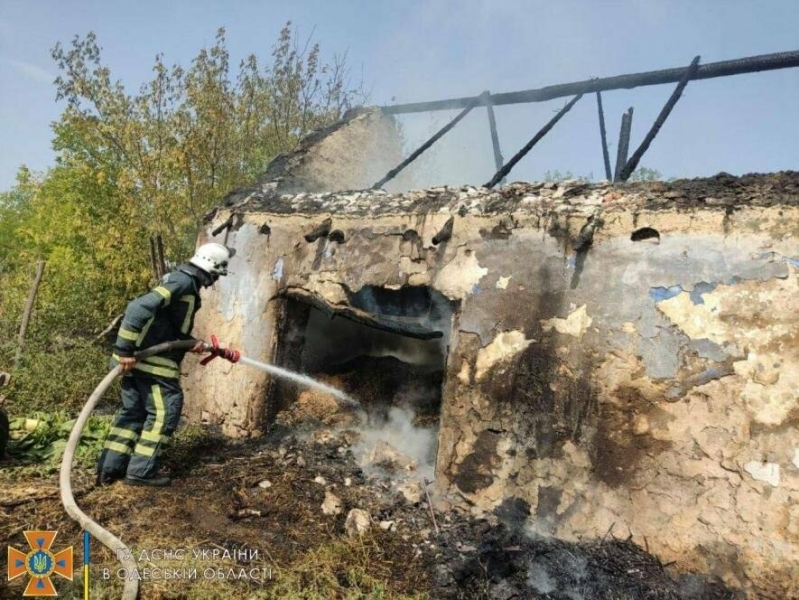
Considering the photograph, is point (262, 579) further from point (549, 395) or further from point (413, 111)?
point (413, 111)

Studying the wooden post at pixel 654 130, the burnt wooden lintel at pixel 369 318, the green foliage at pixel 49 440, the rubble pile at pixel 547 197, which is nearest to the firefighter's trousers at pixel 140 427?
the green foliage at pixel 49 440

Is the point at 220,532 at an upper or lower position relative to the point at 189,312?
lower

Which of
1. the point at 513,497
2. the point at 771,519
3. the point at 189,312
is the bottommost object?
the point at 513,497

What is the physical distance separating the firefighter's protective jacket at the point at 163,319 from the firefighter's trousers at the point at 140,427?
0.47 feet

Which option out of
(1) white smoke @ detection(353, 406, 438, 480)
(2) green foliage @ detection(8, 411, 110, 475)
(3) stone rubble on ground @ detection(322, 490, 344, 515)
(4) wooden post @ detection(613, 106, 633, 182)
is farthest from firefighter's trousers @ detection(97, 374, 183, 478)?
(4) wooden post @ detection(613, 106, 633, 182)

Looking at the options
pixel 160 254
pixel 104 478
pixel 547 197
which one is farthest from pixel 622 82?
pixel 160 254

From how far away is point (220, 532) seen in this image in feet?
12.9

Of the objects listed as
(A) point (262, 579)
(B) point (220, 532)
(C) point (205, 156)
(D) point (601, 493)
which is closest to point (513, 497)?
(D) point (601, 493)

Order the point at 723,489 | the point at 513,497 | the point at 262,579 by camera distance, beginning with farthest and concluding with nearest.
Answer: the point at 513,497 → the point at 723,489 → the point at 262,579

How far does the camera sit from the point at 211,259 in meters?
4.84

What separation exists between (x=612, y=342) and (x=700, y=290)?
0.72 metres

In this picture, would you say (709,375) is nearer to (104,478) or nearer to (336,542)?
(336,542)

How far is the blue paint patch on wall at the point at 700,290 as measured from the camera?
3.82 metres

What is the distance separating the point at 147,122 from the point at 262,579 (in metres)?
9.32
